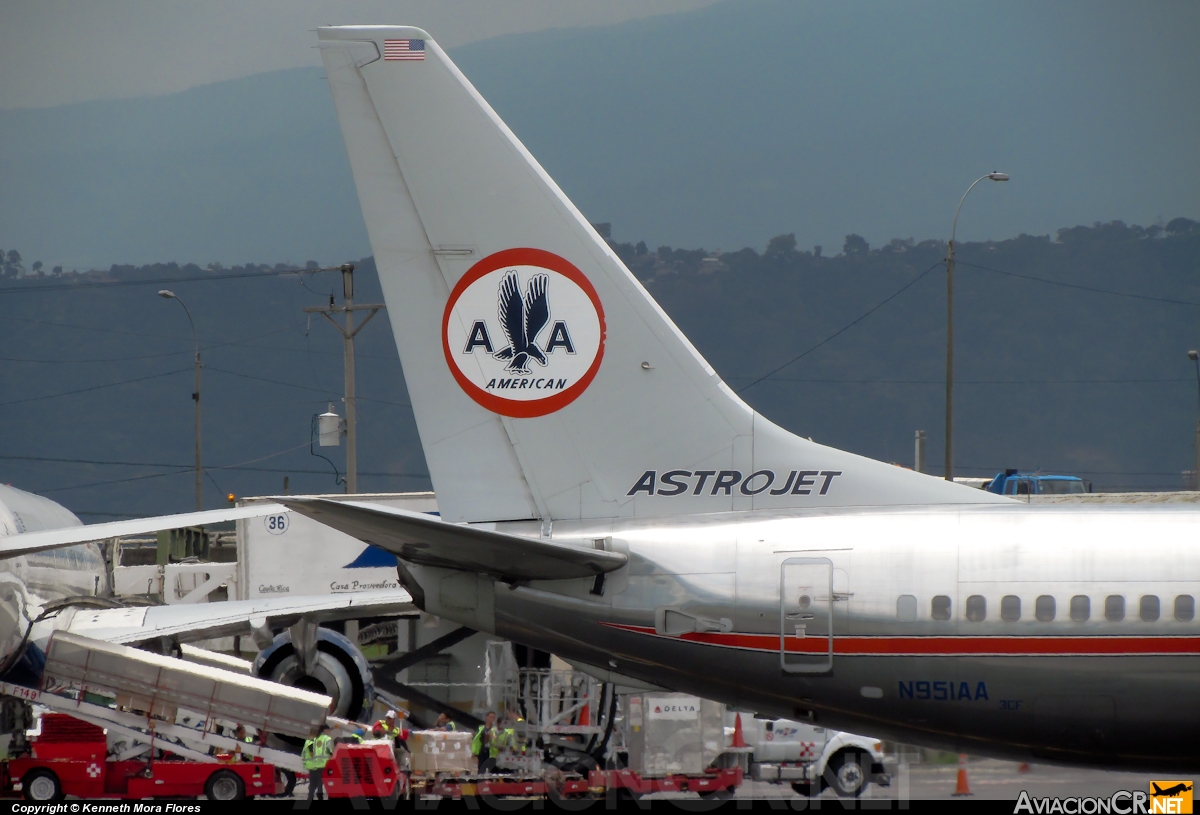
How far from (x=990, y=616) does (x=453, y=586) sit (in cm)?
447

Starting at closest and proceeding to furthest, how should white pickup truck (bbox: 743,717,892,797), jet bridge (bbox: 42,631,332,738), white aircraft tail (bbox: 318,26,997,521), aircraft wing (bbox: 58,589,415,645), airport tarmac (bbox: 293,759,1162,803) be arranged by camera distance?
white aircraft tail (bbox: 318,26,997,521) → airport tarmac (bbox: 293,759,1162,803) → jet bridge (bbox: 42,631,332,738) → white pickup truck (bbox: 743,717,892,797) → aircraft wing (bbox: 58,589,415,645)

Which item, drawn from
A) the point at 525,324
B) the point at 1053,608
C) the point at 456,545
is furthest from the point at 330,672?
the point at 1053,608

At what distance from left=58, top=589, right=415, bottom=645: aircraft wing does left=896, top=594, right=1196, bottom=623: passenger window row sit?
12.5m

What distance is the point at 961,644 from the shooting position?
9.70 meters

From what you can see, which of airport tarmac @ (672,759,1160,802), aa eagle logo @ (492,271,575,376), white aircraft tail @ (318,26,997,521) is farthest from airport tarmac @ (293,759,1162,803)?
aa eagle logo @ (492,271,575,376)

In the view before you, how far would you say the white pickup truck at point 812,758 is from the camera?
18.7 metres

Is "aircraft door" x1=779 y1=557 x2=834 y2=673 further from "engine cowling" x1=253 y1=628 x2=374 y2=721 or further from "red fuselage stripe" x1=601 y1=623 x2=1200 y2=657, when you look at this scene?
"engine cowling" x1=253 y1=628 x2=374 y2=721

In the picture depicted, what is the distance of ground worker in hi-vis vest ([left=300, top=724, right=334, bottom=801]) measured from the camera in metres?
16.0

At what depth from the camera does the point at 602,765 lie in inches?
755

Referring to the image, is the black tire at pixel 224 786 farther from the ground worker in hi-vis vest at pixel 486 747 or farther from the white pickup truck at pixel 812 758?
the white pickup truck at pixel 812 758

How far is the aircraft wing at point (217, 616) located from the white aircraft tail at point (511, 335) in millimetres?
10158

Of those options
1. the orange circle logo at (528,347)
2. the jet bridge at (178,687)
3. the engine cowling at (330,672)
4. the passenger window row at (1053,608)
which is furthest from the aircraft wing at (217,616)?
the passenger window row at (1053,608)

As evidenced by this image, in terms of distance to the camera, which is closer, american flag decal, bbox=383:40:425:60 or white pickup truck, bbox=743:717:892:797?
american flag decal, bbox=383:40:425:60

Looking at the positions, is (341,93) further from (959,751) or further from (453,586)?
(959,751)
